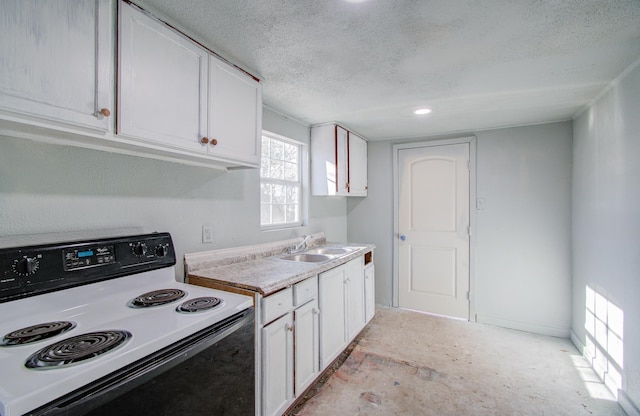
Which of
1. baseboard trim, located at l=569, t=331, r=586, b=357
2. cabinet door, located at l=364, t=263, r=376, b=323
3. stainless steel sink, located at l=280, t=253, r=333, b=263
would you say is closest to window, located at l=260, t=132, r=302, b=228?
stainless steel sink, located at l=280, t=253, r=333, b=263

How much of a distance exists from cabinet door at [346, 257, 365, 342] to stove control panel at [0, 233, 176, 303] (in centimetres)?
156

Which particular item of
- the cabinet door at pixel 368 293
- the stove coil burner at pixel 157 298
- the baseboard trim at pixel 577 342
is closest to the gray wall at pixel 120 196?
the stove coil burner at pixel 157 298

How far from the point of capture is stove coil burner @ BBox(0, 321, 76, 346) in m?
0.94

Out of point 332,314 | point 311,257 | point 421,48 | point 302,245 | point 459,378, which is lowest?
point 459,378

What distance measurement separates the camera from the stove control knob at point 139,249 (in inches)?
57.1

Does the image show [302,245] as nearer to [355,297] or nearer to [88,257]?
[355,297]

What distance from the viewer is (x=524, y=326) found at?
→ 10.2 ft

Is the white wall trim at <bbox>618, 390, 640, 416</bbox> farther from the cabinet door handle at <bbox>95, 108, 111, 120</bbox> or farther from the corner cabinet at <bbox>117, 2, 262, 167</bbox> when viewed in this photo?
the cabinet door handle at <bbox>95, 108, 111, 120</bbox>

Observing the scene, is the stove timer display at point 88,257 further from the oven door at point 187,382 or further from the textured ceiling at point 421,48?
the textured ceiling at point 421,48

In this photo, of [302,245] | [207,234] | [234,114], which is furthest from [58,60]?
[302,245]

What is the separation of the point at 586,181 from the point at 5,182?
3830mm

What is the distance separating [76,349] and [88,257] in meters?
0.52

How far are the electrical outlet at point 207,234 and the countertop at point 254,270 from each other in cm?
10

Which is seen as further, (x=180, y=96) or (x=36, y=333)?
(x=180, y=96)
